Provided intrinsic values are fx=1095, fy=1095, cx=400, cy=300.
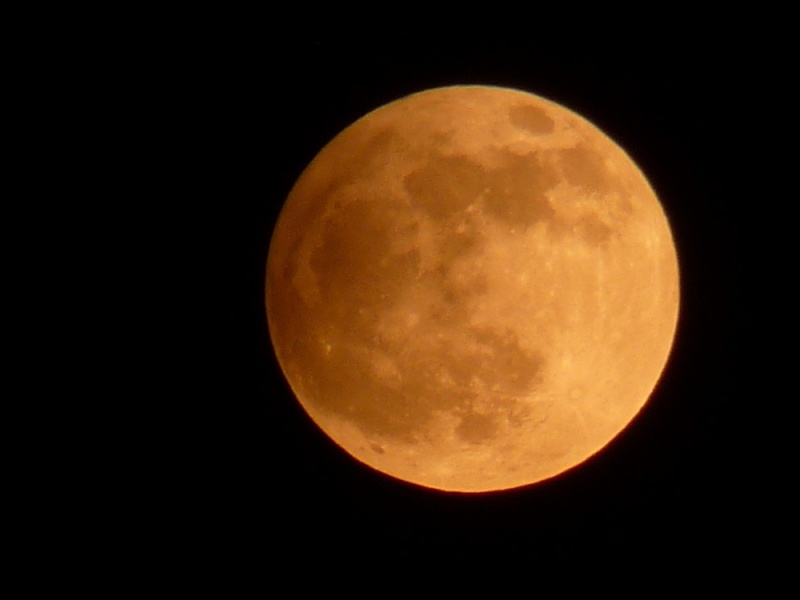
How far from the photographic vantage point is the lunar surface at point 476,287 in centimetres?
526

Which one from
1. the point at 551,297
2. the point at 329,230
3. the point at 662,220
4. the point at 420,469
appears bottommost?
the point at 420,469

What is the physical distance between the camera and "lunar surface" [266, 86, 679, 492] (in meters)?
5.26

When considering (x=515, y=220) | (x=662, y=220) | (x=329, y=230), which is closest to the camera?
(x=515, y=220)

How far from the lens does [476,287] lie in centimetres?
522

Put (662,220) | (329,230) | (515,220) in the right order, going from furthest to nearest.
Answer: (662,220), (329,230), (515,220)

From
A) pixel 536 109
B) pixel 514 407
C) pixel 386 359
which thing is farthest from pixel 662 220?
pixel 386 359

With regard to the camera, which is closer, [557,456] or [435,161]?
[435,161]

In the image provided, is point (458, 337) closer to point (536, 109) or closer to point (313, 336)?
point (313, 336)

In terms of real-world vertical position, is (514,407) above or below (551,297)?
below

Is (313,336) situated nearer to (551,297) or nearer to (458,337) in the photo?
(458,337)

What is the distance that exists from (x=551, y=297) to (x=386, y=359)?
0.87 metres

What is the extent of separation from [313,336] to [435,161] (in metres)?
1.12

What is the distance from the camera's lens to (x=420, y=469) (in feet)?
19.5

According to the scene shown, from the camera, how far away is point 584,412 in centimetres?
564
